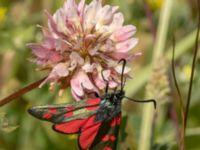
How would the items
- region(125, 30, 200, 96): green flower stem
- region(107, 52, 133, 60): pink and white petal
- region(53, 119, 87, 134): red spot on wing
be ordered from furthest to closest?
region(125, 30, 200, 96): green flower stem < region(107, 52, 133, 60): pink and white petal < region(53, 119, 87, 134): red spot on wing

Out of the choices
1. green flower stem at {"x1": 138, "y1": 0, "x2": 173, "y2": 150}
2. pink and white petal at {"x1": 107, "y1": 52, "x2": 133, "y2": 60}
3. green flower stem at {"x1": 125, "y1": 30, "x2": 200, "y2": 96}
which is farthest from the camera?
green flower stem at {"x1": 125, "y1": 30, "x2": 200, "y2": 96}

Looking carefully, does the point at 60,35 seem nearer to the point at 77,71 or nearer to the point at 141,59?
the point at 77,71

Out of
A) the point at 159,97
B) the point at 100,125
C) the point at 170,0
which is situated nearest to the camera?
the point at 100,125

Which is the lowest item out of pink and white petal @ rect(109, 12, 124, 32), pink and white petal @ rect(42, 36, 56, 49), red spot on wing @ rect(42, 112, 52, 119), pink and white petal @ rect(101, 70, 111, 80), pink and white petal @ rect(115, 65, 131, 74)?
red spot on wing @ rect(42, 112, 52, 119)

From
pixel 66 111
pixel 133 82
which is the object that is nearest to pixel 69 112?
pixel 66 111

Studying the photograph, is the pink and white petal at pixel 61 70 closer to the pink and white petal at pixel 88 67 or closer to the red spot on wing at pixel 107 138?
the pink and white petal at pixel 88 67

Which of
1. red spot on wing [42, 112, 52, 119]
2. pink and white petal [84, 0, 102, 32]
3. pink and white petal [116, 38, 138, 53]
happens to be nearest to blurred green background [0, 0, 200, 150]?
pink and white petal [116, 38, 138, 53]

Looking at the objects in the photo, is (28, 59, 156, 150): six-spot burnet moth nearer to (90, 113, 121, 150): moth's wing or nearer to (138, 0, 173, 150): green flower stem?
(90, 113, 121, 150): moth's wing

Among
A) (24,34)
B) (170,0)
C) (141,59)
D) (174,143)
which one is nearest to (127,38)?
(174,143)

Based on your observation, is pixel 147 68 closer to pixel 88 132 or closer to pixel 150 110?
pixel 150 110
